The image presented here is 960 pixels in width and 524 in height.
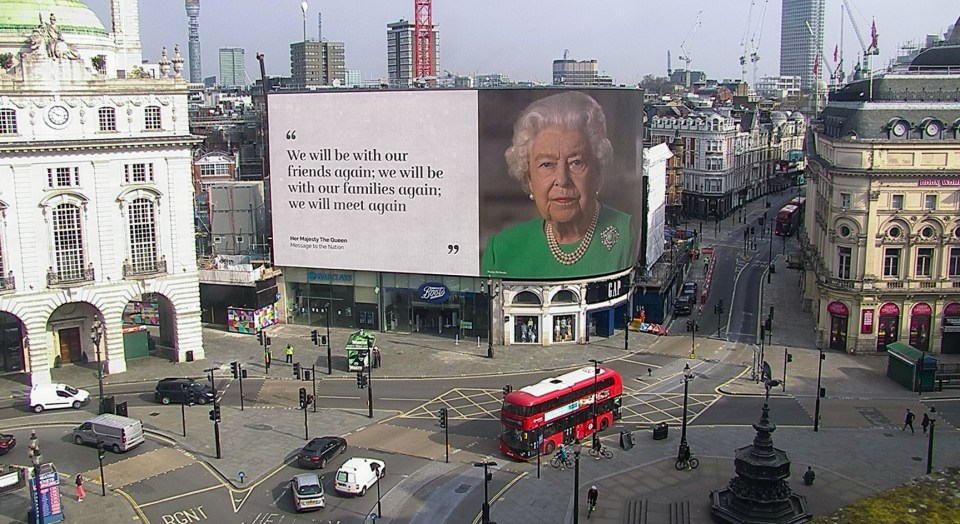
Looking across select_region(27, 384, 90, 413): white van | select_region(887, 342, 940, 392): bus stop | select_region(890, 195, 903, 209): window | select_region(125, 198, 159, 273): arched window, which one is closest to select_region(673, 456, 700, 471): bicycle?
select_region(887, 342, 940, 392): bus stop

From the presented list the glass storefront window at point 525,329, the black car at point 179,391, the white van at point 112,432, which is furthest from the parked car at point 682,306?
the white van at point 112,432

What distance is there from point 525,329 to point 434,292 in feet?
28.6

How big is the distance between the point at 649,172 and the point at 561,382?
42.1 m

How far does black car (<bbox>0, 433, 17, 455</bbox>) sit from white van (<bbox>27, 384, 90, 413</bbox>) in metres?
6.66

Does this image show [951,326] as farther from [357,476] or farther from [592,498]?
[357,476]

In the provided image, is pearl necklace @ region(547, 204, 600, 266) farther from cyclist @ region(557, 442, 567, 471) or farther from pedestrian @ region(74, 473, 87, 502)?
pedestrian @ region(74, 473, 87, 502)

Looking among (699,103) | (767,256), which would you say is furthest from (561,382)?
(699,103)

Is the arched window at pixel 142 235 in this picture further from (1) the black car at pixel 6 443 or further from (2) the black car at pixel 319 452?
(2) the black car at pixel 319 452

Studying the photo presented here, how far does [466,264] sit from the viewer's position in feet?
260

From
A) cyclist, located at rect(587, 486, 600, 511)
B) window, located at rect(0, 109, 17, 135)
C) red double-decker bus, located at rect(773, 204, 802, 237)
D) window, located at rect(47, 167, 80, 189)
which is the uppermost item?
window, located at rect(0, 109, 17, 135)

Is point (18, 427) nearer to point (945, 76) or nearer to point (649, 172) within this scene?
point (649, 172)

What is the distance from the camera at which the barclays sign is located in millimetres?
81125

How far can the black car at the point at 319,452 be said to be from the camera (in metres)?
52.2

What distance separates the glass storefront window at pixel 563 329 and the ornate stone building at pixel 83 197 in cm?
2932
